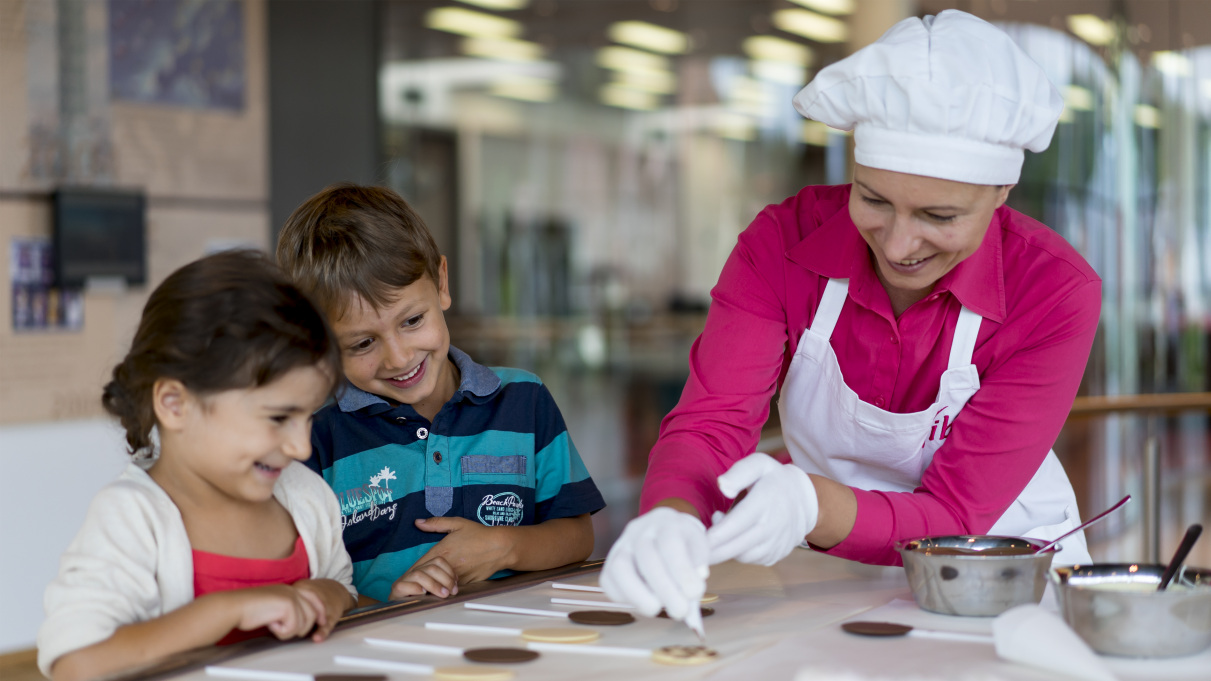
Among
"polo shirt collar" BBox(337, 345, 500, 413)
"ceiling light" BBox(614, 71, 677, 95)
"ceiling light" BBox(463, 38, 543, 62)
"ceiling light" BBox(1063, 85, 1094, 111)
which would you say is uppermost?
"ceiling light" BBox(463, 38, 543, 62)

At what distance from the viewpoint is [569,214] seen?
6.06 meters

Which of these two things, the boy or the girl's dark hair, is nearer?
the girl's dark hair

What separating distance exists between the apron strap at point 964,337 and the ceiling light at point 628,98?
184 inches

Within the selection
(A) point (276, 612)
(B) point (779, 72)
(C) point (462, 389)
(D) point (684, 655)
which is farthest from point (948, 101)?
(B) point (779, 72)

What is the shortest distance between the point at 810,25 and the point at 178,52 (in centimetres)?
367

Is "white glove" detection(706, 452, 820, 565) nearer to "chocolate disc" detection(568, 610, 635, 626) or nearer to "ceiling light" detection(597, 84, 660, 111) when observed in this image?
"chocolate disc" detection(568, 610, 635, 626)

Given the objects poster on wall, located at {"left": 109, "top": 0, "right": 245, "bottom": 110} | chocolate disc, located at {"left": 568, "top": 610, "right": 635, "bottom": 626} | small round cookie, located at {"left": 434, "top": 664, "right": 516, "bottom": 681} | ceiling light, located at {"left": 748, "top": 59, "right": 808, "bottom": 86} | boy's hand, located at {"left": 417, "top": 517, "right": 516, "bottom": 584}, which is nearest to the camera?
small round cookie, located at {"left": 434, "top": 664, "right": 516, "bottom": 681}

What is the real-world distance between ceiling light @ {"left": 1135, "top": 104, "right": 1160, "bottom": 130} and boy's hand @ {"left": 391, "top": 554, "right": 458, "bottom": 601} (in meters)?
4.66

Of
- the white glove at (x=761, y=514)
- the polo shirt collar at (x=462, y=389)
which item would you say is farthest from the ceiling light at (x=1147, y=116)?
the white glove at (x=761, y=514)

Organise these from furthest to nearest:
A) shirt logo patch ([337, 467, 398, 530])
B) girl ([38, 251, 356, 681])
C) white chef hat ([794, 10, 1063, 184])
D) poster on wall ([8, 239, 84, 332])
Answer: poster on wall ([8, 239, 84, 332]) → shirt logo patch ([337, 467, 398, 530]) → white chef hat ([794, 10, 1063, 184]) → girl ([38, 251, 356, 681])

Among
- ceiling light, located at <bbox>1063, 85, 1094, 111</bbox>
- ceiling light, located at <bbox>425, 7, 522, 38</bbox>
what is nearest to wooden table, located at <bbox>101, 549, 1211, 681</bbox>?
ceiling light, located at <bbox>1063, 85, 1094, 111</bbox>

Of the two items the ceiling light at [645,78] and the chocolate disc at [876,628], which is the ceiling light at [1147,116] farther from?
the chocolate disc at [876,628]

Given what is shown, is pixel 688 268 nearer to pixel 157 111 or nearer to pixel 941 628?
pixel 157 111

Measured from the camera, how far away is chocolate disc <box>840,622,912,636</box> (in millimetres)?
1172
